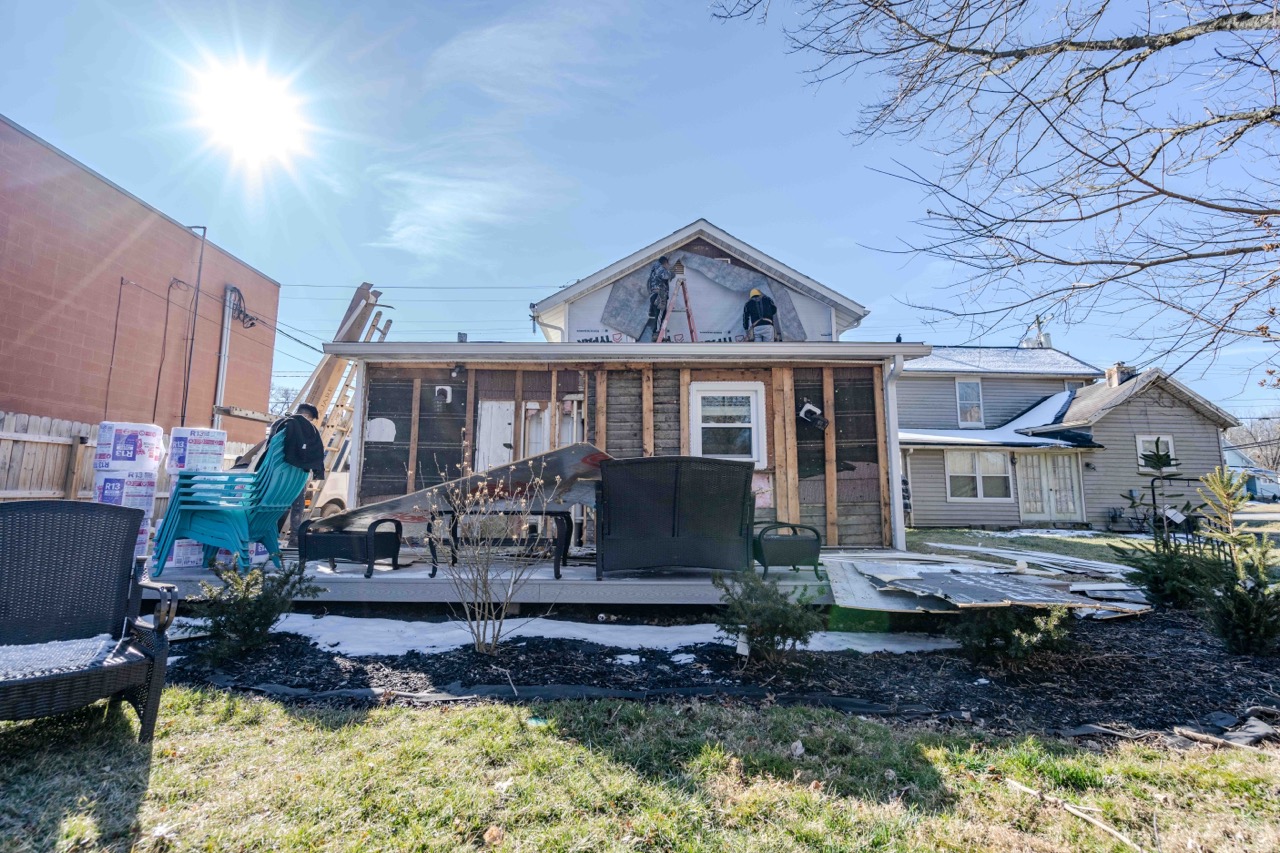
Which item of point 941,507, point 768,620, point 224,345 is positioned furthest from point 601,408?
point 224,345

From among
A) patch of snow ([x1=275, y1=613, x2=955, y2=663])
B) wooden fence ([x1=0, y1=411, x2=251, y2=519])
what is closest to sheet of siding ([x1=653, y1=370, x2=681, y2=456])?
patch of snow ([x1=275, y1=613, x2=955, y2=663])

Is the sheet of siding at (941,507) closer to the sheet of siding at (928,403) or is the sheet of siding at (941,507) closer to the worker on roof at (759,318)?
the sheet of siding at (928,403)

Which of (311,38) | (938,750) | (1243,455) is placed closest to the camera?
(938,750)

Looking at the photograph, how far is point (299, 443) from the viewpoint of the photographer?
468 centimetres

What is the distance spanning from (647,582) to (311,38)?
26.6 feet

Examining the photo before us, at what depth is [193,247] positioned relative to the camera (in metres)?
14.0

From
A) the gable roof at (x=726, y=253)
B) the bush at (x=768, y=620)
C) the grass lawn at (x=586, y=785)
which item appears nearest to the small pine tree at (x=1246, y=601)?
the grass lawn at (x=586, y=785)

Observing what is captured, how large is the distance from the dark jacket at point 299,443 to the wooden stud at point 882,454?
6.35m

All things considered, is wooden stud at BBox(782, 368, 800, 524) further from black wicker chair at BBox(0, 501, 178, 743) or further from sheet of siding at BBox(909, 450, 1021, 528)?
sheet of siding at BBox(909, 450, 1021, 528)

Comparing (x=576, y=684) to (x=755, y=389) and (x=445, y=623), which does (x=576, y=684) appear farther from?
(x=755, y=389)

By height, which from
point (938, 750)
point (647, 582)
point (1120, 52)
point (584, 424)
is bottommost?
point (938, 750)

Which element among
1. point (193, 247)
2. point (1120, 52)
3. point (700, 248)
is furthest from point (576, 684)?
point (193, 247)

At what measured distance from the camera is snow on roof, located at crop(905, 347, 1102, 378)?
1817 cm

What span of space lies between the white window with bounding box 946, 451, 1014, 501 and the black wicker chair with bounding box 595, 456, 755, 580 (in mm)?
13942
